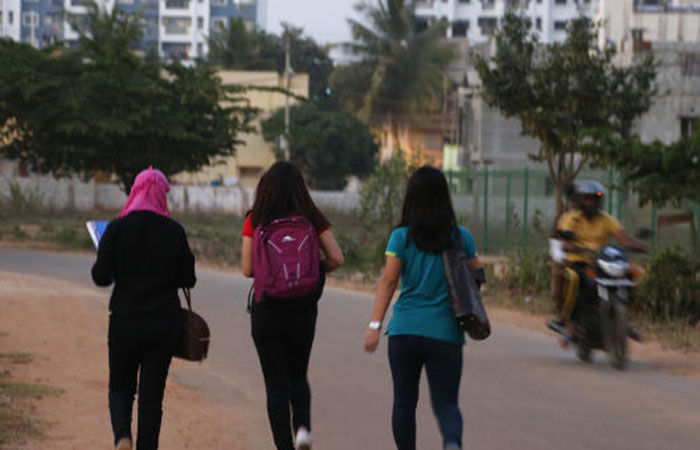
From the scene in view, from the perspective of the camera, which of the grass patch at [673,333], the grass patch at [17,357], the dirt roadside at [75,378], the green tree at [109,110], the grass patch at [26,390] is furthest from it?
the green tree at [109,110]

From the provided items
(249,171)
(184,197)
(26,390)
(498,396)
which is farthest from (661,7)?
(26,390)

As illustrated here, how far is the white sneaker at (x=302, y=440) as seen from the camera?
6898 mm

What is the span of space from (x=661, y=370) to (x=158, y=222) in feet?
21.9

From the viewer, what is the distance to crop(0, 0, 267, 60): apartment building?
11606 centimetres

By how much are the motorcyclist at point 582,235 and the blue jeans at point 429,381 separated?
5572mm

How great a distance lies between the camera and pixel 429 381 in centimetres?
624

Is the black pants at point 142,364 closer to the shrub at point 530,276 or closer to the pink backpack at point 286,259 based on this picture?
the pink backpack at point 286,259

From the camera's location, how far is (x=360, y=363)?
1185 centimetres

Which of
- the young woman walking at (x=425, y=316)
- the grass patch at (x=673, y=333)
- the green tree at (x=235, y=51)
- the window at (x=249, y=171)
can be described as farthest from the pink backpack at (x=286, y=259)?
the window at (x=249, y=171)

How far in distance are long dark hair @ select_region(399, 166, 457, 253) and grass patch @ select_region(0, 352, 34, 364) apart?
20.3ft

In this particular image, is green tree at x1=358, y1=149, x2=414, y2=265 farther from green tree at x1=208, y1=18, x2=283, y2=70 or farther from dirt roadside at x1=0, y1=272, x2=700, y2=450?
green tree at x1=208, y1=18, x2=283, y2=70

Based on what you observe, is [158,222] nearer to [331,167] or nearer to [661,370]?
[661,370]

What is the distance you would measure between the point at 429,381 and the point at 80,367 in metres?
5.76

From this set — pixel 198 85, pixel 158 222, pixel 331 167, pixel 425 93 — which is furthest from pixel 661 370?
pixel 331 167
